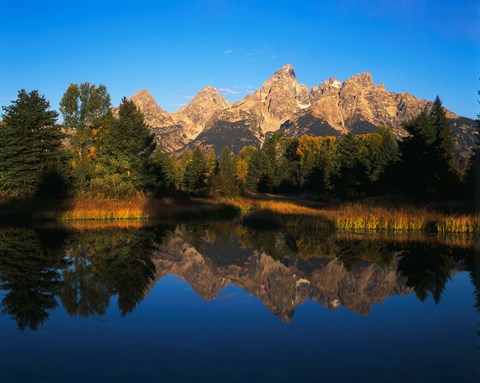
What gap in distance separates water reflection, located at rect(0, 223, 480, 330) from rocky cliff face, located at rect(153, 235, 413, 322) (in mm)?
30

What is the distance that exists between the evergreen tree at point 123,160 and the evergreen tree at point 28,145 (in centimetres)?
479

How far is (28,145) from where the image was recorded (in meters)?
48.8

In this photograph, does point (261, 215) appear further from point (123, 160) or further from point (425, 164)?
point (425, 164)

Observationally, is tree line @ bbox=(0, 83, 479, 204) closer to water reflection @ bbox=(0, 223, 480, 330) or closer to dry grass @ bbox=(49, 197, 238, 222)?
dry grass @ bbox=(49, 197, 238, 222)

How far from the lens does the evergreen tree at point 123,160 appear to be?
49219 millimetres

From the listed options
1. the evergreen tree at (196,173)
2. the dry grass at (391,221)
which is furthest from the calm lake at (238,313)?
the evergreen tree at (196,173)

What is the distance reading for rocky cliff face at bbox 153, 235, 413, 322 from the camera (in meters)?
13.8

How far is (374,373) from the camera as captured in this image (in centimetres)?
796

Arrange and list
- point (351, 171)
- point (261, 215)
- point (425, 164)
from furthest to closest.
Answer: point (351, 171)
point (425, 164)
point (261, 215)

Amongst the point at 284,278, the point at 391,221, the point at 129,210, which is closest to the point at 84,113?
the point at 129,210

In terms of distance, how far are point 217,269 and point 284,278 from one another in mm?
3195

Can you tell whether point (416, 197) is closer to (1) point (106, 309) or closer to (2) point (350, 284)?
(2) point (350, 284)

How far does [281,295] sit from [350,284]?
2.73 metres

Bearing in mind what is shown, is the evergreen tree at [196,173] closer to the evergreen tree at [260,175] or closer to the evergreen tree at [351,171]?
the evergreen tree at [260,175]
